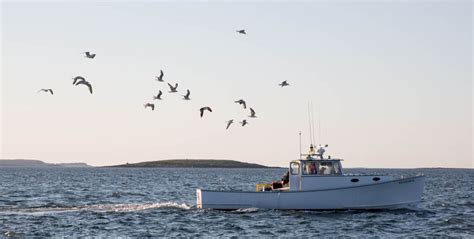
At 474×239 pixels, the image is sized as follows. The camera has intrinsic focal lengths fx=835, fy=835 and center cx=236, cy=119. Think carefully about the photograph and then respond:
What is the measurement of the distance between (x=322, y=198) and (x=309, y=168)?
1501 millimetres

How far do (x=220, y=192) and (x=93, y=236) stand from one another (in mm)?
8907

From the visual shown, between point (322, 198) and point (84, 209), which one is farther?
point (84, 209)

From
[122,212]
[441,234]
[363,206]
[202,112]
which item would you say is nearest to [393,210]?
[363,206]

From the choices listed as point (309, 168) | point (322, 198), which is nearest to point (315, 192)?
point (322, 198)

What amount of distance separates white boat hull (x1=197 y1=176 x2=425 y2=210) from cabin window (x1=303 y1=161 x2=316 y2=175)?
94 cm

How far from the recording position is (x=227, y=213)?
38.9 metres

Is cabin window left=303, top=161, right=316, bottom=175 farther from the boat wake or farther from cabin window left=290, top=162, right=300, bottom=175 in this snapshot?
the boat wake

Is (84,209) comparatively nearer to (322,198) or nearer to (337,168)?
(322,198)

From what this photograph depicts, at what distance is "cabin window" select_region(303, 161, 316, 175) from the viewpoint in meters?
38.6

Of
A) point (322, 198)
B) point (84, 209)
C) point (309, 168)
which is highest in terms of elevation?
point (309, 168)

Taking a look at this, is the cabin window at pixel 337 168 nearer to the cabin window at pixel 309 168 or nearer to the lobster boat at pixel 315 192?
the lobster boat at pixel 315 192

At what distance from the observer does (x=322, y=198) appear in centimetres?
3850

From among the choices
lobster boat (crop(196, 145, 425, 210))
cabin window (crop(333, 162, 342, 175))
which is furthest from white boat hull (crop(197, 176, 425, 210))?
cabin window (crop(333, 162, 342, 175))

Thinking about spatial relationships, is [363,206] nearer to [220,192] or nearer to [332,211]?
[332,211]
